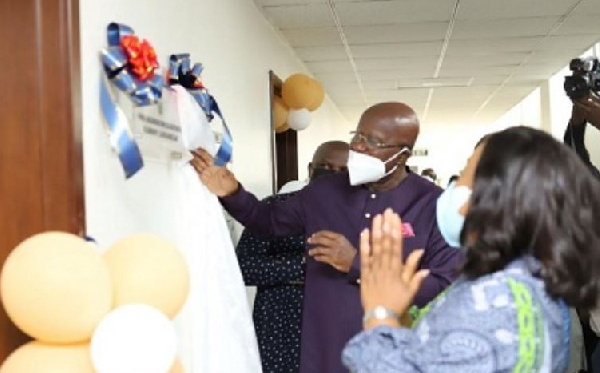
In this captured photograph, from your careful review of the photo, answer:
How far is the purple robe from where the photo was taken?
217 cm

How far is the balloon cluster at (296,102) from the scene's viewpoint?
398cm

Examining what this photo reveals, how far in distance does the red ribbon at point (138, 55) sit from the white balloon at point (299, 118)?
2407 mm

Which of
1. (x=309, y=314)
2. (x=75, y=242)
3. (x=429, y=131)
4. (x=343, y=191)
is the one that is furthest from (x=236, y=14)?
(x=429, y=131)

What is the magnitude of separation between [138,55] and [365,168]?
0.86m

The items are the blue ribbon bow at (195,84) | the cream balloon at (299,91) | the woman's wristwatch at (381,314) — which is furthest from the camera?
the cream balloon at (299,91)

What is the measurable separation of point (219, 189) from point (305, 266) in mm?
482

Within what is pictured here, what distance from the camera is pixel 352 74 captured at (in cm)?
579

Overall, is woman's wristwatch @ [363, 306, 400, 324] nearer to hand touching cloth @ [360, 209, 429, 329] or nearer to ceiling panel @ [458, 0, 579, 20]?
hand touching cloth @ [360, 209, 429, 329]

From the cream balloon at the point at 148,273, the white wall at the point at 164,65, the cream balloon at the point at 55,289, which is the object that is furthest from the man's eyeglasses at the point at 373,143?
the cream balloon at the point at 55,289

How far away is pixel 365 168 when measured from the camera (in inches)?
88.0

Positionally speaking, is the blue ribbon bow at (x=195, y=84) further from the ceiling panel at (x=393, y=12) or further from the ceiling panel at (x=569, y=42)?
the ceiling panel at (x=569, y=42)

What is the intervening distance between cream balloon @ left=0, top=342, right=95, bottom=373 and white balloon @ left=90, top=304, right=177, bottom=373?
0.04 metres

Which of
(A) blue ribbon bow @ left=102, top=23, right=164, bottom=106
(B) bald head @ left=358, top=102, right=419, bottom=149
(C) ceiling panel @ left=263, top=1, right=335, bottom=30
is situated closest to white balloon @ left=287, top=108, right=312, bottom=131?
(C) ceiling panel @ left=263, top=1, right=335, bottom=30

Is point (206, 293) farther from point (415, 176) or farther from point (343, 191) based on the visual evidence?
point (415, 176)
